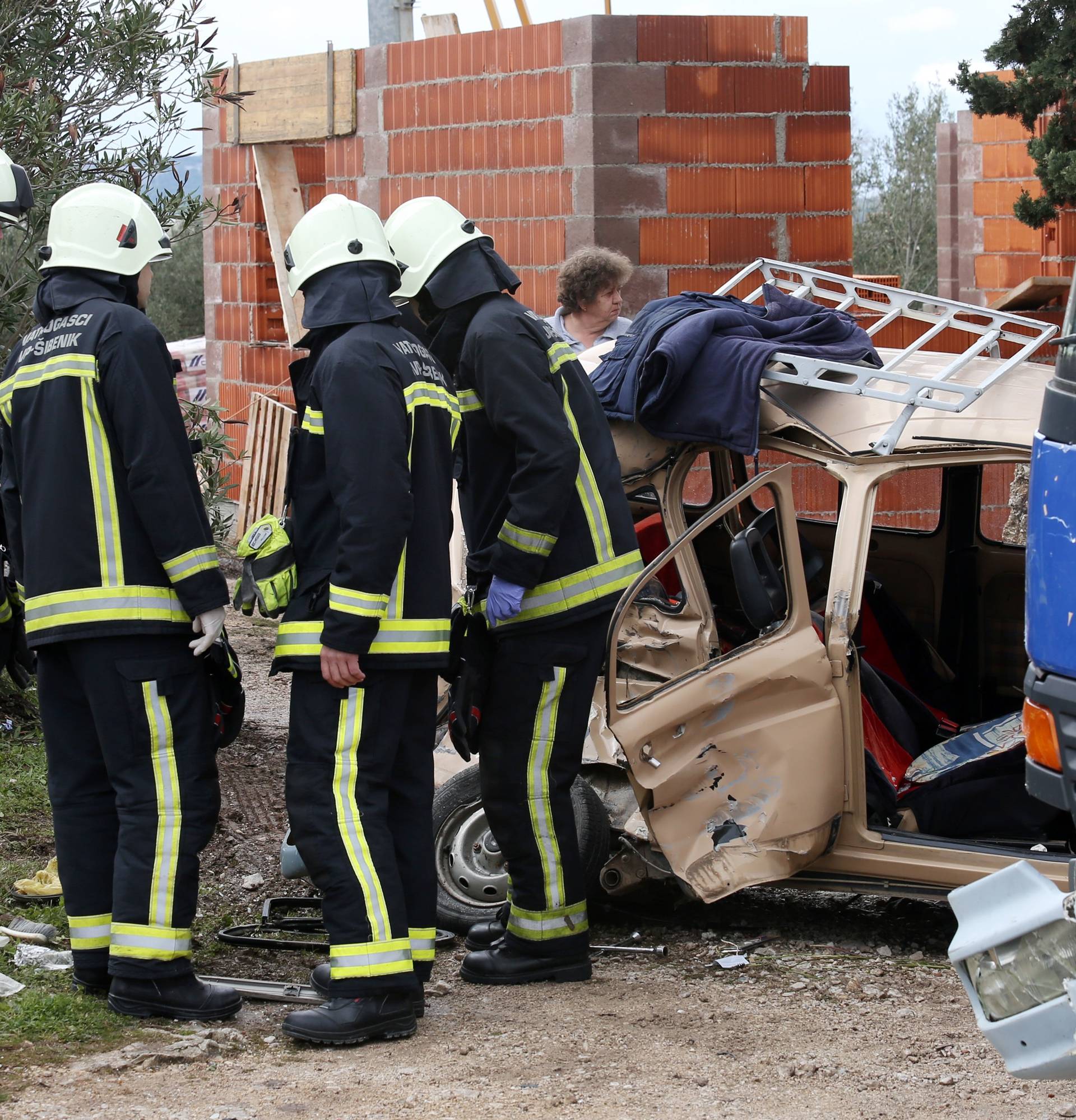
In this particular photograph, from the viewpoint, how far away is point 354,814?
4.11 m

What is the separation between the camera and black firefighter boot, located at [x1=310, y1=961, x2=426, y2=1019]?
420 cm

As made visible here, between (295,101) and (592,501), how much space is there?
7.27m

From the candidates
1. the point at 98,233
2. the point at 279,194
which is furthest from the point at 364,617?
the point at 279,194

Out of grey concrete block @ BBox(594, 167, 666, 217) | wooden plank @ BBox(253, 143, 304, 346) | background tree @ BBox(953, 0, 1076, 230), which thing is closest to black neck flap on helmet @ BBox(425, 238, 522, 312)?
grey concrete block @ BBox(594, 167, 666, 217)

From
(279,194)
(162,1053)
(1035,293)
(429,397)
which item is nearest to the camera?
(162,1053)

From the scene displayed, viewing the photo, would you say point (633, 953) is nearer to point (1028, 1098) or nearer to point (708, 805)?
point (708, 805)

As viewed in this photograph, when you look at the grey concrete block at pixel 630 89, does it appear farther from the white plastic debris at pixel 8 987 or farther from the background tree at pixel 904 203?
the background tree at pixel 904 203

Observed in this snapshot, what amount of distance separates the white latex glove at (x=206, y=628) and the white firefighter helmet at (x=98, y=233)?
0.96 metres

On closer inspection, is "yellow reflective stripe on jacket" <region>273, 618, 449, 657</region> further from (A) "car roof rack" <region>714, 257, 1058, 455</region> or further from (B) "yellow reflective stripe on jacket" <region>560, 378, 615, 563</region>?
(A) "car roof rack" <region>714, 257, 1058, 455</region>

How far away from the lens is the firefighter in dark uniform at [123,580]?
160 inches

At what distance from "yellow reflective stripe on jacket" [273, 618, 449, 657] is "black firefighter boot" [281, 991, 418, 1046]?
881 mm

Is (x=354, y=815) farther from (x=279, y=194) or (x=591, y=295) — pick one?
(x=279, y=194)

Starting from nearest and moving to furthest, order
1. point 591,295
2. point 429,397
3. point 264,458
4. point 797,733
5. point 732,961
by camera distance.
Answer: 1. point 429,397
2. point 797,733
3. point 732,961
4. point 591,295
5. point 264,458

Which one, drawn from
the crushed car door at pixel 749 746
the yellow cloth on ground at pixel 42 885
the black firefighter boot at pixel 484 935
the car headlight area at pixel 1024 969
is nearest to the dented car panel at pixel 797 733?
the crushed car door at pixel 749 746
